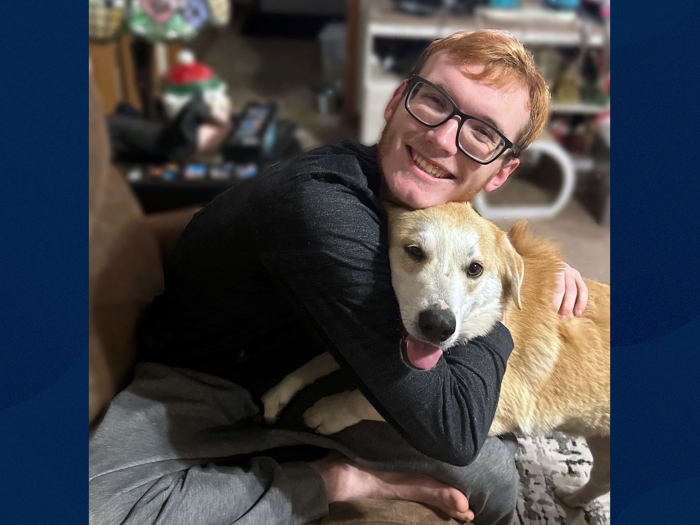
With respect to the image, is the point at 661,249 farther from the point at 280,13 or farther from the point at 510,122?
the point at 280,13

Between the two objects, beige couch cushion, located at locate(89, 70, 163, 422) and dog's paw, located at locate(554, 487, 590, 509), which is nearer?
beige couch cushion, located at locate(89, 70, 163, 422)

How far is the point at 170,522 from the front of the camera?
648 millimetres

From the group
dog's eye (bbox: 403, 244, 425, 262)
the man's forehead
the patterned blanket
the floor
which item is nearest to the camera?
the man's forehead

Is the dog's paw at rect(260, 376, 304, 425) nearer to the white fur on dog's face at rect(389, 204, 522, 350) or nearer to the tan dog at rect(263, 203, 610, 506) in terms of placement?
the tan dog at rect(263, 203, 610, 506)

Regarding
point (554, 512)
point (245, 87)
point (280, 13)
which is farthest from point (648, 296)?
point (245, 87)

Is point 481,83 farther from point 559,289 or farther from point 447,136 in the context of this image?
point 559,289

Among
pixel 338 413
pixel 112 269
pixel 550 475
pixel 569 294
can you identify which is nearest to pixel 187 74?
pixel 112 269

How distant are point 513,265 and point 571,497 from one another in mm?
342

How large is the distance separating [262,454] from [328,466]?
0.31 feet

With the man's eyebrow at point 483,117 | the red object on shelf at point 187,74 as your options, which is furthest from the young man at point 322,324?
the red object on shelf at point 187,74

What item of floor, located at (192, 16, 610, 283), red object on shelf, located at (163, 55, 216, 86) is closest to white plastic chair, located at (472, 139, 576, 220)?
floor, located at (192, 16, 610, 283)

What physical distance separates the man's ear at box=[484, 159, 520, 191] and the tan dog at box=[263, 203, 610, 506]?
0.05 m

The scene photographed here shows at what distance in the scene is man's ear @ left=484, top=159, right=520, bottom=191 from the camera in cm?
53

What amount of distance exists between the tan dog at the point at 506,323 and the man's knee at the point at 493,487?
0.03 m
